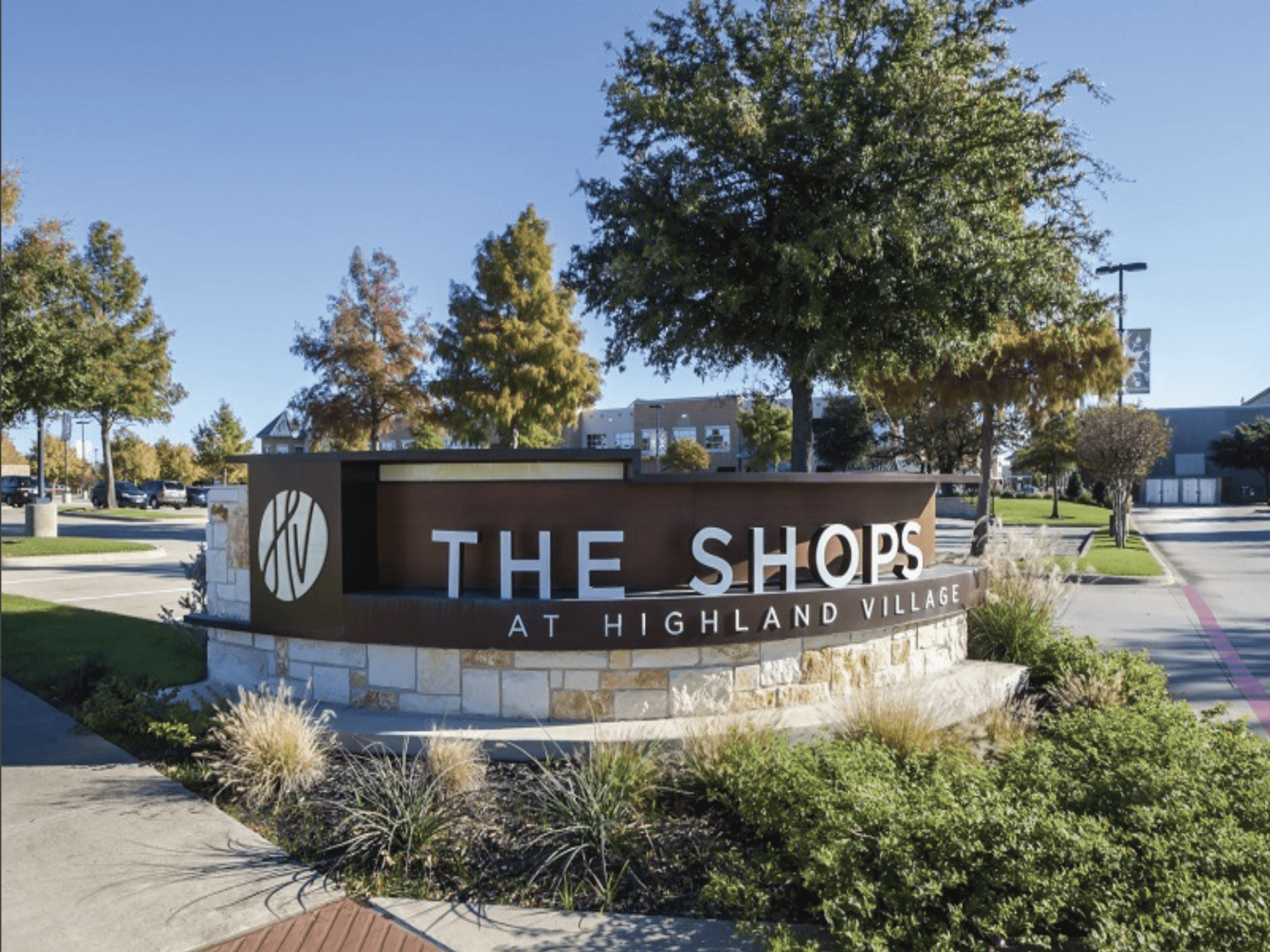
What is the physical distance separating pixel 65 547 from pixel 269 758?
21.6 meters

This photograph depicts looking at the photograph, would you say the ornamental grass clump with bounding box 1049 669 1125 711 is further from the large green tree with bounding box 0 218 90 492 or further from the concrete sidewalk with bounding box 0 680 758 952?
the large green tree with bounding box 0 218 90 492

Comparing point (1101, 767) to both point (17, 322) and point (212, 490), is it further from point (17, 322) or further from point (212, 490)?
point (17, 322)

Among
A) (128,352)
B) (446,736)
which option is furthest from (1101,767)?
(128,352)

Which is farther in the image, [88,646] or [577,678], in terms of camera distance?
[88,646]

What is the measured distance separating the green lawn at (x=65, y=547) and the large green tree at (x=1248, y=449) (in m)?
75.4

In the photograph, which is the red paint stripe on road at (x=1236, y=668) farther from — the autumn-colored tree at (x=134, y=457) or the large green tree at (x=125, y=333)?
the autumn-colored tree at (x=134, y=457)

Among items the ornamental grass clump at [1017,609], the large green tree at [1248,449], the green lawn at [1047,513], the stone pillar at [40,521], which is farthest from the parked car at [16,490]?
the large green tree at [1248,449]

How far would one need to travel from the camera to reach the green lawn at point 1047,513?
4081 cm

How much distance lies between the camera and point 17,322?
61.8 feet

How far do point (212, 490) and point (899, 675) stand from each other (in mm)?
7346

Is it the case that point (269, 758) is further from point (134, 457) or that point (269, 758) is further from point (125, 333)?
point (134, 457)

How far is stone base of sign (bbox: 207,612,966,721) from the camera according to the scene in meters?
7.22

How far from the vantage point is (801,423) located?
15.9 metres

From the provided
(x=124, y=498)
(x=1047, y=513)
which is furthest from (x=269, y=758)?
(x=124, y=498)
